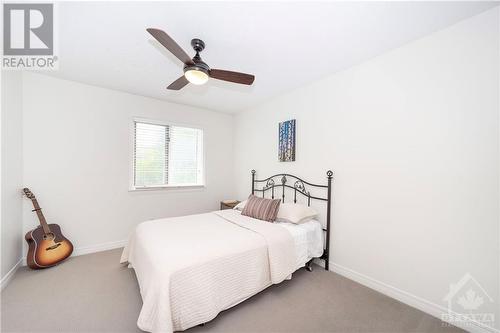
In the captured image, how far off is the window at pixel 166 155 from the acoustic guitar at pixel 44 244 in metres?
1.18

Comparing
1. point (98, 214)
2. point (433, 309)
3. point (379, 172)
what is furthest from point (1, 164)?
point (433, 309)

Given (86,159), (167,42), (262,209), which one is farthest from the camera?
(86,159)

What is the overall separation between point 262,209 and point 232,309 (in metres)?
1.27

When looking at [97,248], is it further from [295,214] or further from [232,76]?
[232,76]

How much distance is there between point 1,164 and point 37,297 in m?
1.48

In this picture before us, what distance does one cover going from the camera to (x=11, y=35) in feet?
6.30

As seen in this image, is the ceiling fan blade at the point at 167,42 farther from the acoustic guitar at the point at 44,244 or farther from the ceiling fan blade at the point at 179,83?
the acoustic guitar at the point at 44,244

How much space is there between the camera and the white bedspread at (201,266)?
1.46 meters

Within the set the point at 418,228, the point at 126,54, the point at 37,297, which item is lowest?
the point at 37,297

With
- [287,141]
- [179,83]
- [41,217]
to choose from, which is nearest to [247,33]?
[179,83]

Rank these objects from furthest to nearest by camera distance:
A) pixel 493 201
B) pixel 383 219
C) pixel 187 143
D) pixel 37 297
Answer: pixel 187 143 < pixel 383 219 < pixel 37 297 < pixel 493 201

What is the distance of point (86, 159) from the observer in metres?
3.10

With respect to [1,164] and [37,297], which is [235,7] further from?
[37,297]

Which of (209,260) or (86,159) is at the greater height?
(86,159)
